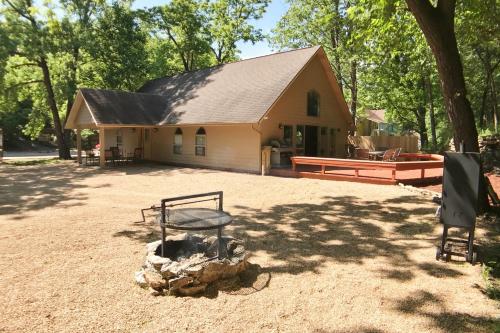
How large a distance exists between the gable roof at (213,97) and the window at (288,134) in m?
2.28

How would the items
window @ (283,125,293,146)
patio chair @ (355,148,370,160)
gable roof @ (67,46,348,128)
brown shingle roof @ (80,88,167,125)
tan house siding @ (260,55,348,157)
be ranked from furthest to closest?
patio chair @ (355,148,370,160)
brown shingle roof @ (80,88,167,125)
window @ (283,125,293,146)
tan house siding @ (260,55,348,157)
gable roof @ (67,46,348,128)

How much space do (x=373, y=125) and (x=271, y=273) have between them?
51107mm

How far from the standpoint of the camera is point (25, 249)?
6.70 metres

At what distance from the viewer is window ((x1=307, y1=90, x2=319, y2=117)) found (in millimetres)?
20234

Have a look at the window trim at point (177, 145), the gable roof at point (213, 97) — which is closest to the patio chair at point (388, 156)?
the gable roof at point (213, 97)

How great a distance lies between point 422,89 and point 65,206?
2697cm

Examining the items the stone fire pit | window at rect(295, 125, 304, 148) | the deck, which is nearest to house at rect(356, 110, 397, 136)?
window at rect(295, 125, 304, 148)

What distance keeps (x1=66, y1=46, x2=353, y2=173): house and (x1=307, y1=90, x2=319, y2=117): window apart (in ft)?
0.18

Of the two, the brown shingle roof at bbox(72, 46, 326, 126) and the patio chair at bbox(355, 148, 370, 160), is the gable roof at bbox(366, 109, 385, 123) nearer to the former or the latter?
the patio chair at bbox(355, 148, 370, 160)

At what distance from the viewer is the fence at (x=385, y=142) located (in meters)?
27.8

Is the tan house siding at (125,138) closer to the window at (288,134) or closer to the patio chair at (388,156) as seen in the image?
the window at (288,134)

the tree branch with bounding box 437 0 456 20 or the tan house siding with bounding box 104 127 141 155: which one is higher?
the tree branch with bounding box 437 0 456 20

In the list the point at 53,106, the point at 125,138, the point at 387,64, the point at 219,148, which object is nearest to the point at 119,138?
the point at 125,138

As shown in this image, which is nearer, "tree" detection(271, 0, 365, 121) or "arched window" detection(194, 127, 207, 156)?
"arched window" detection(194, 127, 207, 156)
